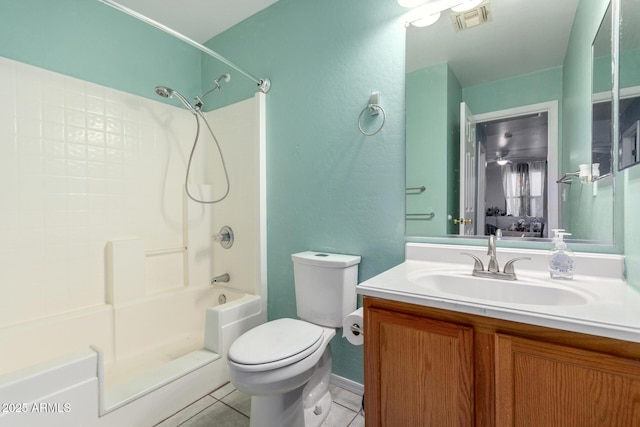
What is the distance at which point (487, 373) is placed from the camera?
80 cm

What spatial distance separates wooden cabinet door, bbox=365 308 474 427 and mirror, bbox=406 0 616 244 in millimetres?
650

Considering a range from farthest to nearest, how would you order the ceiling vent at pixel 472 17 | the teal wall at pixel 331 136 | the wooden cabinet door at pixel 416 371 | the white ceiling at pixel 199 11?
the white ceiling at pixel 199 11, the teal wall at pixel 331 136, the ceiling vent at pixel 472 17, the wooden cabinet door at pixel 416 371

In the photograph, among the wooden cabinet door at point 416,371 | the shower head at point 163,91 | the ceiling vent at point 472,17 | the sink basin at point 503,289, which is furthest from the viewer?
the shower head at point 163,91

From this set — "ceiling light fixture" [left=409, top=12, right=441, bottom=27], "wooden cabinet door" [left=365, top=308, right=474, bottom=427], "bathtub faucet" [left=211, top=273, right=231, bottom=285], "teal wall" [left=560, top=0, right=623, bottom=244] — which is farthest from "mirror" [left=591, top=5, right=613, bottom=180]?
"bathtub faucet" [left=211, top=273, right=231, bottom=285]

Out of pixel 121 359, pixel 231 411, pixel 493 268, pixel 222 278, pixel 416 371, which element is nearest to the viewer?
pixel 416 371

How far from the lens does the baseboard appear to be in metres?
1.65

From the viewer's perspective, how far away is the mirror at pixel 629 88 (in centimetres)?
90

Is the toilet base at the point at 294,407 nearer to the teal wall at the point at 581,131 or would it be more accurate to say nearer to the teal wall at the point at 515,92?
the teal wall at the point at 581,131

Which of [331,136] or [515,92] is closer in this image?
[515,92]

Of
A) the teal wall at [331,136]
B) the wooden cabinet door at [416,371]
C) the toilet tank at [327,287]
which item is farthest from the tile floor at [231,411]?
the wooden cabinet door at [416,371]

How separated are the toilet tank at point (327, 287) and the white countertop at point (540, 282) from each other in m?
0.32

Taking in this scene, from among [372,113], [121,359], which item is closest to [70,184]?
[121,359]

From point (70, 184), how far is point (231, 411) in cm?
160

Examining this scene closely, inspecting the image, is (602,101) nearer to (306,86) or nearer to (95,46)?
(306,86)
